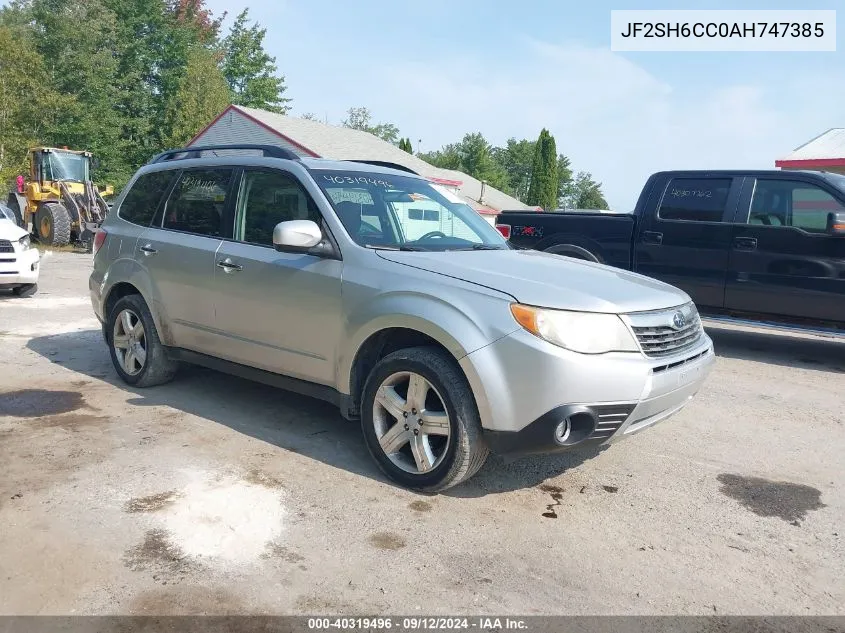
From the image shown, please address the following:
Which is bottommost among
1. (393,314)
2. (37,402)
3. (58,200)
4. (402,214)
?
(37,402)

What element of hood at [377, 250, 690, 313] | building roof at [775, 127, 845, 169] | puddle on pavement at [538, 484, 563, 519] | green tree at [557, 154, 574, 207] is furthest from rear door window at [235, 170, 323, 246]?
green tree at [557, 154, 574, 207]

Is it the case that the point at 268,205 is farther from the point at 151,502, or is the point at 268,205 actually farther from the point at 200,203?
the point at 151,502

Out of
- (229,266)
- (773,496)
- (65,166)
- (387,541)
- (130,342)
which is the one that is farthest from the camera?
(65,166)

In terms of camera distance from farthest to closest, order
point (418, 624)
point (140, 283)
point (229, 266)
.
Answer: point (140, 283) < point (229, 266) < point (418, 624)

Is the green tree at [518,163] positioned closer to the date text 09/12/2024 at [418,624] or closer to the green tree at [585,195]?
the green tree at [585,195]

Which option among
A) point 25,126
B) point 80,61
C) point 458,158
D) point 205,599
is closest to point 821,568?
point 205,599

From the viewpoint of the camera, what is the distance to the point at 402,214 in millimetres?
4746

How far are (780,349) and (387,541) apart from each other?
6718 mm

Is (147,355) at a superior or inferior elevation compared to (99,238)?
inferior

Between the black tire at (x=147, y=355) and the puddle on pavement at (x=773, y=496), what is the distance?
4012 mm

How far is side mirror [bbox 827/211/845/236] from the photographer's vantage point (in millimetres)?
7039

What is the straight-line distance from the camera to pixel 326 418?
16.9 feet

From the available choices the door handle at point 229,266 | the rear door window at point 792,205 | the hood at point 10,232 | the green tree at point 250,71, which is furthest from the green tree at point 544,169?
the door handle at point 229,266

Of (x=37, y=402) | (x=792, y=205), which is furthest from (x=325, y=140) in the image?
(x=37, y=402)
